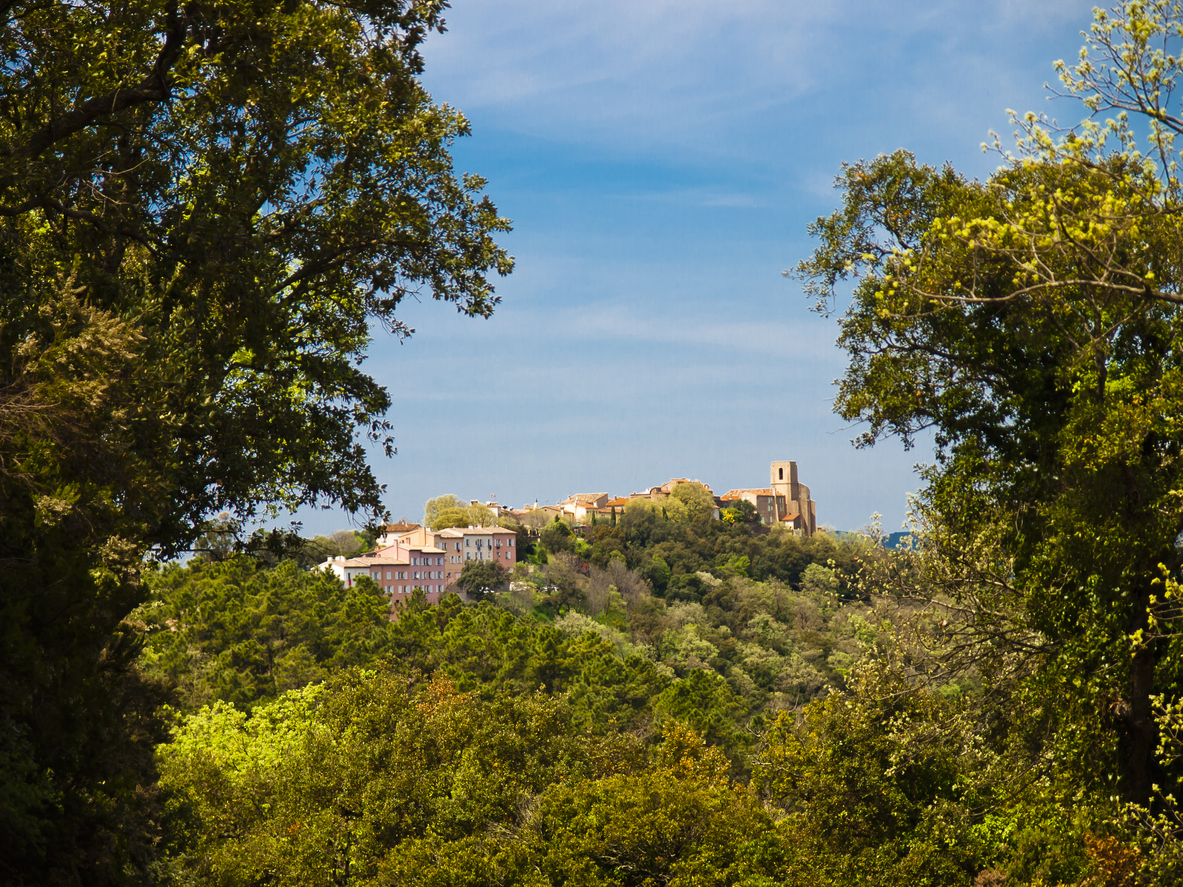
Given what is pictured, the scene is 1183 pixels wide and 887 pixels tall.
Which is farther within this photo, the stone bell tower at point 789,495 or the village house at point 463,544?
the stone bell tower at point 789,495

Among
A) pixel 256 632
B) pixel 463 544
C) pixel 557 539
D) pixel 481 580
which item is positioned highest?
pixel 557 539

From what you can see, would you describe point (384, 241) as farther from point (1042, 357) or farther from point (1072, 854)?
point (1072, 854)

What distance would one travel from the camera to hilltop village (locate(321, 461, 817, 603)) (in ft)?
324

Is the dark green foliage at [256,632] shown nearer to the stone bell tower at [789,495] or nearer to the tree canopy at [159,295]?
the tree canopy at [159,295]

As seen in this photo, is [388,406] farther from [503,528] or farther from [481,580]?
→ [503,528]

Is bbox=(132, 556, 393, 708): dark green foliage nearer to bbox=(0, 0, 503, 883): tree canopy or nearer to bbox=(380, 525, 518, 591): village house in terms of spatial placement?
bbox=(0, 0, 503, 883): tree canopy

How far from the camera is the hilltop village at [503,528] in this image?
98750mm

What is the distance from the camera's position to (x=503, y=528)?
110875mm

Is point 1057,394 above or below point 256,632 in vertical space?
above

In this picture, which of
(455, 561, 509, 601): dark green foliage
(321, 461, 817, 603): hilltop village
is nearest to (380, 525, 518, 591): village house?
(321, 461, 817, 603): hilltop village

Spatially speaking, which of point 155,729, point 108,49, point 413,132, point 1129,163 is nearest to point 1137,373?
point 1129,163

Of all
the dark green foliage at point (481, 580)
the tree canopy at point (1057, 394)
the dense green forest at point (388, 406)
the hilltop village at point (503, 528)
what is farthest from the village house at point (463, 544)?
the tree canopy at point (1057, 394)

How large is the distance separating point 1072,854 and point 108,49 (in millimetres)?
11456

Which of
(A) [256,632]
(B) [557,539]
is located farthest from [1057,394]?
(B) [557,539]
